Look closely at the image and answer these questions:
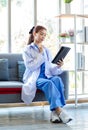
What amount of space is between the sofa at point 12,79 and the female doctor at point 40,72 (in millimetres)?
106

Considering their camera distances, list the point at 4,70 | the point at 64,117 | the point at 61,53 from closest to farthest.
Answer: the point at 64,117 < the point at 61,53 < the point at 4,70

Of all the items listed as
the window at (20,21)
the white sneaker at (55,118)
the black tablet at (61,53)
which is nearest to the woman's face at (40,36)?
the black tablet at (61,53)

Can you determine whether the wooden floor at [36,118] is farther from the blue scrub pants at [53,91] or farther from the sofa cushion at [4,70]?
the sofa cushion at [4,70]

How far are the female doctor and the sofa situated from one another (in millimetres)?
106

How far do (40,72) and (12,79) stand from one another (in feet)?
2.19

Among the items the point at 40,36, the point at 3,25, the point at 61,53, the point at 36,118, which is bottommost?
the point at 36,118

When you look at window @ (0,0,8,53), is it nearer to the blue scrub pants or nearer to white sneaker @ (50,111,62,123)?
the blue scrub pants

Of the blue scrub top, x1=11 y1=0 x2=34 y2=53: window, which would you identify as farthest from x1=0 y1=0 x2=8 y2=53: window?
the blue scrub top

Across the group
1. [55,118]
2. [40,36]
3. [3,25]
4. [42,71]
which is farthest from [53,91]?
[3,25]

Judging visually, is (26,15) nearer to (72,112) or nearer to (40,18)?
(40,18)

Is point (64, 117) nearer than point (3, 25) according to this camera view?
Yes

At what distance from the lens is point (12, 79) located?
4441 millimetres

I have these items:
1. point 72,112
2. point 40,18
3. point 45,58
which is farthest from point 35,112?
point 40,18

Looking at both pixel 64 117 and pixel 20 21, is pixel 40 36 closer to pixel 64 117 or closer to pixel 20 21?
pixel 64 117
